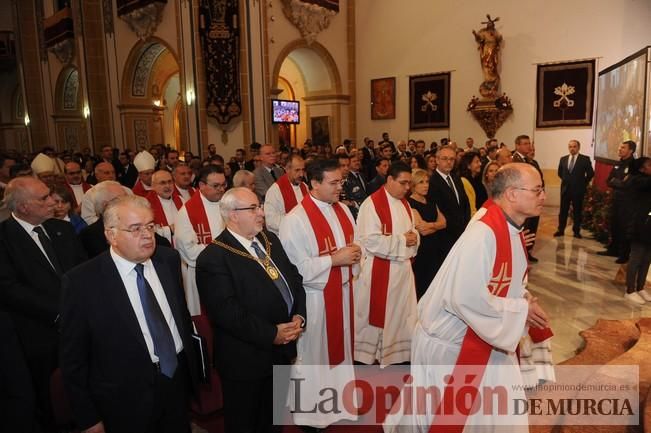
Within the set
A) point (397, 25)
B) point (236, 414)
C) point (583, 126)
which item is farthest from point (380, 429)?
point (397, 25)

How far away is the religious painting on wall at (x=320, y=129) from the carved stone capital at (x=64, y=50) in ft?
27.3

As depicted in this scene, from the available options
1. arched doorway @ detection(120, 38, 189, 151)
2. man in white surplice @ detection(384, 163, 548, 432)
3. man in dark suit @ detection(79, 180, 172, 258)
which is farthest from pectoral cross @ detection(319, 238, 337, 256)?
arched doorway @ detection(120, 38, 189, 151)

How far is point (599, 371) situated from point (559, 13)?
1169cm

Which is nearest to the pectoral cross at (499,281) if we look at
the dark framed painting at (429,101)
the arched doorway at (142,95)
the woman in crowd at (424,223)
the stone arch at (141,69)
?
the woman in crowd at (424,223)

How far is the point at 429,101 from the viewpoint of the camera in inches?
580

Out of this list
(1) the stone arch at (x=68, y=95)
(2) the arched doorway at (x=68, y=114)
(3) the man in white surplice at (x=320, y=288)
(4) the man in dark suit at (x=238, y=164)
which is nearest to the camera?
(3) the man in white surplice at (x=320, y=288)

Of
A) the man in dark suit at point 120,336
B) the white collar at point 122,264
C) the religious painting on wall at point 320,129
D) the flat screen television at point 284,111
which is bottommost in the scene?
the man in dark suit at point 120,336

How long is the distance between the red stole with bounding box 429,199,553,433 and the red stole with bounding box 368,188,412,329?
69.6 inches

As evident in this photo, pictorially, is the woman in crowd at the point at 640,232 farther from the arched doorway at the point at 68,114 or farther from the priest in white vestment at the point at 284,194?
the arched doorway at the point at 68,114

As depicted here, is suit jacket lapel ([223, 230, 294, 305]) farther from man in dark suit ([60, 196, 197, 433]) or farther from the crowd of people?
man in dark suit ([60, 196, 197, 433])

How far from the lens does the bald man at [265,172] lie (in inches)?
269

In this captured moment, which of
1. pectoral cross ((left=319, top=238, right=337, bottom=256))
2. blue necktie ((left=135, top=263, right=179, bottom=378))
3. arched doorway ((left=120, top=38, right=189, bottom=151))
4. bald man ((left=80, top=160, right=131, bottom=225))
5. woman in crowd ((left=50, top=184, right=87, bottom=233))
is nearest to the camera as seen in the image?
blue necktie ((left=135, top=263, right=179, bottom=378))

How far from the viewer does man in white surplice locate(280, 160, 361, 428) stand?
3408mm

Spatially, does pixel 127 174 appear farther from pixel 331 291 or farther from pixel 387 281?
pixel 331 291
